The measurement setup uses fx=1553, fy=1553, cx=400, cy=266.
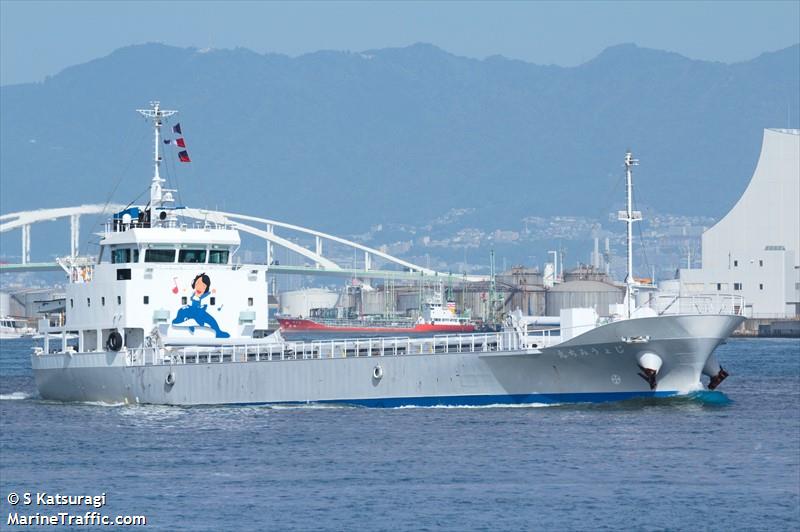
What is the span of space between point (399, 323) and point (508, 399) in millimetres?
136348

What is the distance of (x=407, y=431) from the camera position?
39.0 meters

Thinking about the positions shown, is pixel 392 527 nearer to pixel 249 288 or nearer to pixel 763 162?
→ pixel 249 288

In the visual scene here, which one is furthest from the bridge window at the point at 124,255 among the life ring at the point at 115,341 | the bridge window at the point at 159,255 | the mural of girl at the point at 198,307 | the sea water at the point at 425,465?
the sea water at the point at 425,465

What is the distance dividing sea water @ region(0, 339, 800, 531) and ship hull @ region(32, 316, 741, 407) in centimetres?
55

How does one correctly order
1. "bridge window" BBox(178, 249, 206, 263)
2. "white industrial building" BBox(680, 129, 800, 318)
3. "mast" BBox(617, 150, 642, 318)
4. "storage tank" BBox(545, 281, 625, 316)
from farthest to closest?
"storage tank" BBox(545, 281, 625, 316), "white industrial building" BBox(680, 129, 800, 318), "bridge window" BBox(178, 249, 206, 263), "mast" BBox(617, 150, 642, 318)

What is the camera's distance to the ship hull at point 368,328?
159 meters

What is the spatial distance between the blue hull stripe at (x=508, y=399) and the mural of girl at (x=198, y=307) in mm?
Answer: 6823

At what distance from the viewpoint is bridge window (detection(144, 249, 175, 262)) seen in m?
48.9


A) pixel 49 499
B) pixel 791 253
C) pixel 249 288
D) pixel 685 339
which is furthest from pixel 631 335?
pixel 791 253

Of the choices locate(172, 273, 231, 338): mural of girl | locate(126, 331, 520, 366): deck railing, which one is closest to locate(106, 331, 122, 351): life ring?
locate(126, 331, 520, 366): deck railing

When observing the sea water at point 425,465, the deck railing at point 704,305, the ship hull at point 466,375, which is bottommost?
the sea water at point 425,465

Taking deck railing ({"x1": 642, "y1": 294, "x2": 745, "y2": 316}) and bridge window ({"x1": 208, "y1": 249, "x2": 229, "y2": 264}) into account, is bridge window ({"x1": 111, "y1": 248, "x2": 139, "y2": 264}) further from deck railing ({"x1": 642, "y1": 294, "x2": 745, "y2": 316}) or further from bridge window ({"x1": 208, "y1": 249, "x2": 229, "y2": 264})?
deck railing ({"x1": 642, "y1": 294, "x2": 745, "y2": 316})

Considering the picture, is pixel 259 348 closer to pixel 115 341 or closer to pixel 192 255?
pixel 192 255

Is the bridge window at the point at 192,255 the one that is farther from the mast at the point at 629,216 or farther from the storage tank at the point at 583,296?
the storage tank at the point at 583,296
